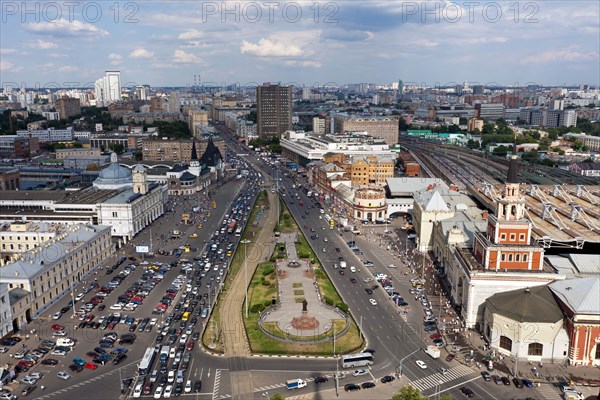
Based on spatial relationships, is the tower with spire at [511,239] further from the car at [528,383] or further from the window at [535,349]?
the car at [528,383]

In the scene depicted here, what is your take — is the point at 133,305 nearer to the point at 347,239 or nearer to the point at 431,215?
the point at 347,239

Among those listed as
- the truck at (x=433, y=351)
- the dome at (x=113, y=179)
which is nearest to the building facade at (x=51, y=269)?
the dome at (x=113, y=179)

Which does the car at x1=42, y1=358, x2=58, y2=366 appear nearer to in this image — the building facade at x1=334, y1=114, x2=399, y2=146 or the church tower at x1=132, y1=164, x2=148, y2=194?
the church tower at x1=132, y1=164, x2=148, y2=194

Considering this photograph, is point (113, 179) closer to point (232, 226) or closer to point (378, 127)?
point (232, 226)

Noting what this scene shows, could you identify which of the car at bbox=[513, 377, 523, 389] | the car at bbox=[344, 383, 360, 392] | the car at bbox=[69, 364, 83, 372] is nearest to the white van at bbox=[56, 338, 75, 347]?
the car at bbox=[69, 364, 83, 372]

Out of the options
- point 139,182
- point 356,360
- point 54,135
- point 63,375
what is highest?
point 54,135

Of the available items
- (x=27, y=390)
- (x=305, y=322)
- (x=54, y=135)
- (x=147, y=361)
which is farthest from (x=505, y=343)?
(x=54, y=135)
